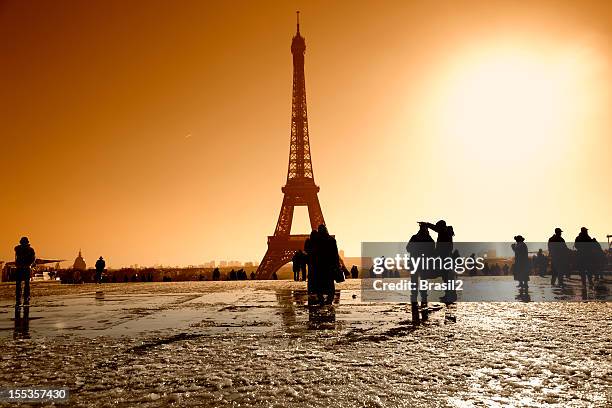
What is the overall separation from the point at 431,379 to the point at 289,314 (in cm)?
551

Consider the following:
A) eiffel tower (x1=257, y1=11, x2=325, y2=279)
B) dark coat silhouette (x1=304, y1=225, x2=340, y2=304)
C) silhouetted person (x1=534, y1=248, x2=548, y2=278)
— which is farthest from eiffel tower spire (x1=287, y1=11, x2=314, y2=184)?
dark coat silhouette (x1=304, y1=225, x2=340, y2=304)

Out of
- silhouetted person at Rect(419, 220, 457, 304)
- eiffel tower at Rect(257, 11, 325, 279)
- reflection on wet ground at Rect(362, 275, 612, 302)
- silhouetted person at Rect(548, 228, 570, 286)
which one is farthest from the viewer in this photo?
eiffel tower at Rect(257, 11, 325, 279)

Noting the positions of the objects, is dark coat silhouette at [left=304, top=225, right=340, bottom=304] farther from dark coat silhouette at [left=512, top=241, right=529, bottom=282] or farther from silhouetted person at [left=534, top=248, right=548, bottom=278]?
silhouetted person at [left=534, top=248, right=548, bottom=278]

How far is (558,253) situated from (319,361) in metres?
14.7

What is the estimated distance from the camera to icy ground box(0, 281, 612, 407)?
322 cm

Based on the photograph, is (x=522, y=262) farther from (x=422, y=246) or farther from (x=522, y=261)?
(x=422, y=246)

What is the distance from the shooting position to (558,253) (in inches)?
648

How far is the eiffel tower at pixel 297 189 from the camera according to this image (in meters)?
49.2

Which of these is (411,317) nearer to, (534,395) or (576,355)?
(576,355)

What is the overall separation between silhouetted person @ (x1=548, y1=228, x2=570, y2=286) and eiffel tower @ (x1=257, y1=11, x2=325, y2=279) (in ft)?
109

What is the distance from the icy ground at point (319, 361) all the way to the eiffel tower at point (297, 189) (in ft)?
135

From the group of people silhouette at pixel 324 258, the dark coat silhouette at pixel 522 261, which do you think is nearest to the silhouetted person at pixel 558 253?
the dark coat silhouette at pixel 522 261

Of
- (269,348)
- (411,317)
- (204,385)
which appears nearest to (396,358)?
(269,348)

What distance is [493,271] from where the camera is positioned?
36406 mm
